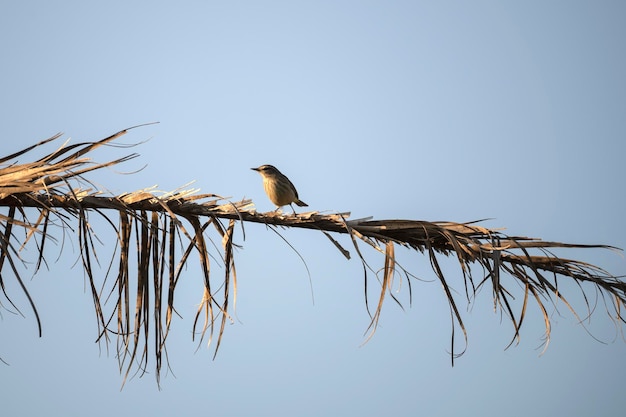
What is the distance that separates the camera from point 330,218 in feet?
10.5

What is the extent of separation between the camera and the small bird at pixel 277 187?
348 inches

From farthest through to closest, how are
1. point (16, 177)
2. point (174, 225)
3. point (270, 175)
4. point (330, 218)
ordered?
point (270, 175) → point (330, 218) → point (174, 225) → point (16, 177)

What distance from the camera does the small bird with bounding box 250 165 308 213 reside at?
8828mm

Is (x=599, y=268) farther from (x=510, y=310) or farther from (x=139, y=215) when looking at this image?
(x=139, y=215)

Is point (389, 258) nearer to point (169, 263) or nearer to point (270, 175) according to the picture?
point (169, 263)

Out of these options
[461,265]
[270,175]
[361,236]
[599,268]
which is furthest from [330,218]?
[270,175]

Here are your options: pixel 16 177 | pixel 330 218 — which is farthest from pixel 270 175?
pixel 16 177

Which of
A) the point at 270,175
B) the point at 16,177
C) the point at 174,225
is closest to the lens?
the point at 16,177

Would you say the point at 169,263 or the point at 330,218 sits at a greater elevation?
the point at 330,218

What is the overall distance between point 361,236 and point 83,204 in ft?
3.32

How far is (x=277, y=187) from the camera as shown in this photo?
884 cm

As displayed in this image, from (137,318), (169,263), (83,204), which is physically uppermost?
(83,204)

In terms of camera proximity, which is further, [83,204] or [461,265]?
[461,265]

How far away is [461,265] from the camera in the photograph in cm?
310
